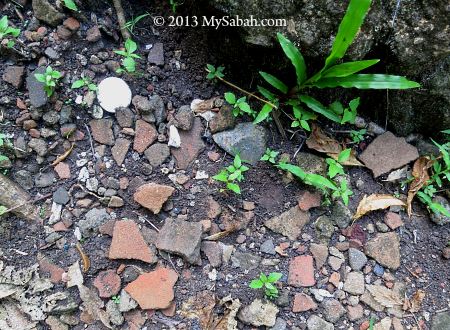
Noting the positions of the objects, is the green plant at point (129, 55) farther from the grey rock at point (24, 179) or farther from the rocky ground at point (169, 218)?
the grey rock at point (24, 179)

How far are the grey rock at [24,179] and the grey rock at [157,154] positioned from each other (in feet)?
1.83

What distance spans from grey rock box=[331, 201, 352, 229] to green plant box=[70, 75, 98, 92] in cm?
133

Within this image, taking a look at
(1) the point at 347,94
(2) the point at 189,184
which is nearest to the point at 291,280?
(2) the point at 189,184

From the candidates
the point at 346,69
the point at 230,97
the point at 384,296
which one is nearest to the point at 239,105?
the point at 230,97

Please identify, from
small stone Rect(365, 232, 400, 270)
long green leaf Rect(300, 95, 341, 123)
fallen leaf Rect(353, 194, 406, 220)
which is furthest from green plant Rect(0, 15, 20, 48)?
small stone Rect(365, 232, 400, 270)

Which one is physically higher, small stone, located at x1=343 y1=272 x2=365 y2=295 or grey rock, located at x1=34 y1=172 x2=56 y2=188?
grey rock, located at x1=34 y1=172 x2=56 y2=188

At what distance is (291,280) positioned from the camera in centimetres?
212

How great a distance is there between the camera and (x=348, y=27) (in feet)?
6.21

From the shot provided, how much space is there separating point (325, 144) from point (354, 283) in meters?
0.70

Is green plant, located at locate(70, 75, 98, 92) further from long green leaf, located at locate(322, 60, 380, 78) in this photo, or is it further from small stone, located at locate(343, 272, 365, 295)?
small stone, located at locate(343, 272, 365, 295)

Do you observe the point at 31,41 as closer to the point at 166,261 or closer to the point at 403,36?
the point at 166,261

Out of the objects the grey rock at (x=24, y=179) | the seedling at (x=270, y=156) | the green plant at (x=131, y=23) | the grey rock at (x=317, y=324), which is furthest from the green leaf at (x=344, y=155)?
the grey rock at (x=24, y=179)

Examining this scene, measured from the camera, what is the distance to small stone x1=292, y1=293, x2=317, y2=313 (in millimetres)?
2070

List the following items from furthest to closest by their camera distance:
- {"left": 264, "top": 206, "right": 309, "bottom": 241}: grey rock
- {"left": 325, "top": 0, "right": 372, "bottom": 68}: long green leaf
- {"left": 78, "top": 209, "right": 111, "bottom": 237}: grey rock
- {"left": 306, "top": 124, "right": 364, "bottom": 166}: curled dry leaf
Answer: {"left": 306, "top": 124, "right": 364, "bottom": 166}: curled dry leaf, {"left": 264, "top": 206, "right": 309, "bottom": 241}: grey rock, {"left": 78, "top": 209, "right": 111, "bottom": 237}: grey rock, {"left": 325, "top": 0, "right": 372, "bottom": 68}: long green leaf
